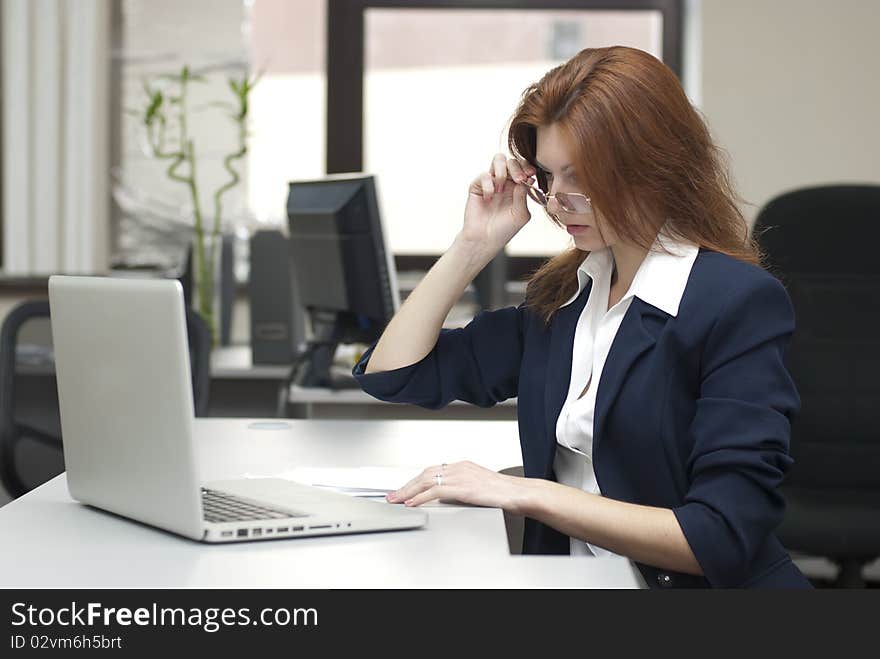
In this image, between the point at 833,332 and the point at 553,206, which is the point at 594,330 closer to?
the point at 553,206

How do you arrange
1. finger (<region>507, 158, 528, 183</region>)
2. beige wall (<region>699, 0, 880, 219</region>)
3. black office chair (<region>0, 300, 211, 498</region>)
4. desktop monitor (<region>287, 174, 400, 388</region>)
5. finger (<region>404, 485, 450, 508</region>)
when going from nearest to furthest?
finger (<region>404, 485, 450, 508</region>) → finger (<region>507, 158, 528, 183</region>) → black office chair (<region>0, 300, 211, 498</region>) → desktop monitor (<region>287, 174, 400, 388</region>) → beige wall (<region>699, 0, 880, 219</region>)

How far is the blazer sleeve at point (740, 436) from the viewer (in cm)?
125

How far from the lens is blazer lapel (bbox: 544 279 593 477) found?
1.52 meters

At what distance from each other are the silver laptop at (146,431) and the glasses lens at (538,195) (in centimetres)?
47

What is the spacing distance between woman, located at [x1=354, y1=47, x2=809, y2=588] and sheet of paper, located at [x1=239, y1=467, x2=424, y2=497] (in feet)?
0.25

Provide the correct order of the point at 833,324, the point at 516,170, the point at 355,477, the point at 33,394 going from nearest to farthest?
1. the point at 355,477
2. the point at 516,170
3. the point at 833,324
4. the point at 33,394

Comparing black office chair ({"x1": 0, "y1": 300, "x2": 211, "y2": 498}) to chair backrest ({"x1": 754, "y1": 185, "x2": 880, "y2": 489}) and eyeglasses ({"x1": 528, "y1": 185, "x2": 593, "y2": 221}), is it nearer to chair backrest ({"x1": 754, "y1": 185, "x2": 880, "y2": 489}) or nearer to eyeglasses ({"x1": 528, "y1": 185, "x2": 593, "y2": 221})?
eyeglasses ({"x1": 528, "y1": 185, "x2": 593, "y2": 221})

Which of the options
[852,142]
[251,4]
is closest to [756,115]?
[852,142]

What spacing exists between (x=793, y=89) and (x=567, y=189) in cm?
293

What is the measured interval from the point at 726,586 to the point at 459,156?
330cm

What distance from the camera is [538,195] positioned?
5.13ft

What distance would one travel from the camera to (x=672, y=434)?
1.39 meters

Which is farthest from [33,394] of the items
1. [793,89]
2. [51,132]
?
[793,89]

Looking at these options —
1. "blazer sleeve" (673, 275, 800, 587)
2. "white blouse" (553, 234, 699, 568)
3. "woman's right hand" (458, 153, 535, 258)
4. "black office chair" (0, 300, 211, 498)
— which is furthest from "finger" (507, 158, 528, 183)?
"black office chair" (0, 300, 211, 498)
